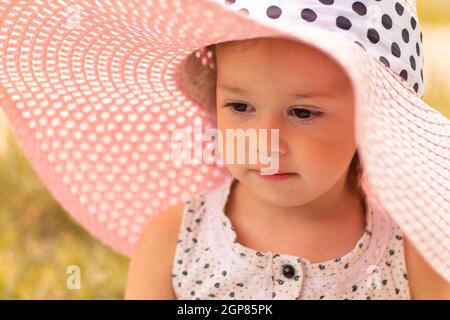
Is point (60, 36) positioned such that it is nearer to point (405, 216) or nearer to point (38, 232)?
point (405, 216)

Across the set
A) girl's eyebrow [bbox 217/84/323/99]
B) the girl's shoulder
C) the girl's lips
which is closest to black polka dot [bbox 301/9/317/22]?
girl's eyebrow [bbox 217/84/323/99]

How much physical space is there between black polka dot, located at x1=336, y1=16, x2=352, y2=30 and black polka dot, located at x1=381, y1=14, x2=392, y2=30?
0.05m

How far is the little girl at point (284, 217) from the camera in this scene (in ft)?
3.59

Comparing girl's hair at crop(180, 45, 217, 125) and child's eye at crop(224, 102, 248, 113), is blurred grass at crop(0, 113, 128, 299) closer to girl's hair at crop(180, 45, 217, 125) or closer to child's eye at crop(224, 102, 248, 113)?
girl's hair at crop(180, 45, 217, 125)

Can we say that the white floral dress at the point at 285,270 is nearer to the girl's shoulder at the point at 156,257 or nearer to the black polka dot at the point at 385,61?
the girl's shoulder at the point at 156,257

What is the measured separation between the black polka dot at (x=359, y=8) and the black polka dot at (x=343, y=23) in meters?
0.02

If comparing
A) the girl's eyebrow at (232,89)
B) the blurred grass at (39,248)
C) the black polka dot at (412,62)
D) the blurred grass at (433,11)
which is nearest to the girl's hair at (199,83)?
the girl's eyebrow at (232,89)

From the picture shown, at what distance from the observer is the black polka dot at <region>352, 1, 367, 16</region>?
1051mm

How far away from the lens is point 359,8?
3.45 feet

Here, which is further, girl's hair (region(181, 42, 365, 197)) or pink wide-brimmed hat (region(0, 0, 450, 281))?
girl's hair (region(181, 42, 365, 197))

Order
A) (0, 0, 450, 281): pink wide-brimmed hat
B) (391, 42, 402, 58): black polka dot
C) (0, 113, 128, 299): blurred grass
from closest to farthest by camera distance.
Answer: (0, 0, 450, 281): pink wide-brimmed hat → (391, 42, 402, 58): black polka dot → (0, 113, 128, 299): blurred grass

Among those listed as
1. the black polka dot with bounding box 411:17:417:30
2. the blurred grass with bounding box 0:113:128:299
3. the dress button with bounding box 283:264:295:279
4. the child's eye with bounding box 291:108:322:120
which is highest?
the black polka dot with bounding box 411:17:417:30

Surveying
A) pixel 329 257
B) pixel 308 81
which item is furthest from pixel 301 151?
pixel 329 257

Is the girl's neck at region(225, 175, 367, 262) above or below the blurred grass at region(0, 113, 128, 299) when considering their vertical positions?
above
